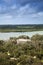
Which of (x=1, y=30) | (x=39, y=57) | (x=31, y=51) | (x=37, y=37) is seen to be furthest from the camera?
(x=1, y=30)

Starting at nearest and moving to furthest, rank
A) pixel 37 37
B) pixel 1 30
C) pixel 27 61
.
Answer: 1. pixel 27 61
2. pixel 37 37
3. pixel 1 30

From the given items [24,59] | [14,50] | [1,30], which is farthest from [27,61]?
[1,30]

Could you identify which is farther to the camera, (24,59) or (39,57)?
(39,57)

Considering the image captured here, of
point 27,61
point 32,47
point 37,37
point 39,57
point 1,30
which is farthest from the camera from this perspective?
point 1,30

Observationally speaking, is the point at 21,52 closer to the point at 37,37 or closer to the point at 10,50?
the point at 10,50

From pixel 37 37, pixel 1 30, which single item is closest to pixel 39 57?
pixel 37 37

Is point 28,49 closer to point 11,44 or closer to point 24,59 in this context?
point 11,44

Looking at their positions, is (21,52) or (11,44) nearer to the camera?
(21,52)

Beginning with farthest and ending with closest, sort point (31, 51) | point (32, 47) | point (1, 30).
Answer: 1. point (1, 30)
2. point (32, 47)
3. point (31, 51)
